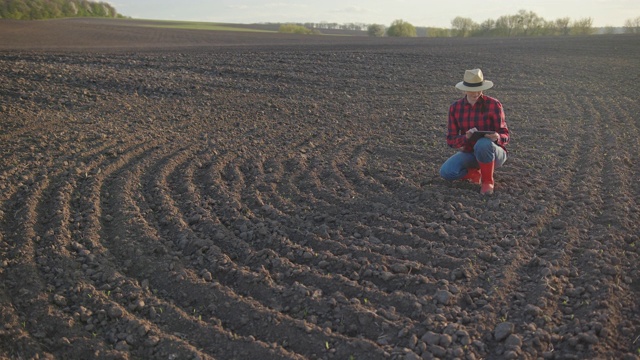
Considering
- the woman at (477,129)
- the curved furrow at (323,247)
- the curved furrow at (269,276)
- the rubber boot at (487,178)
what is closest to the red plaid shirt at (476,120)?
the woman at (477,129)

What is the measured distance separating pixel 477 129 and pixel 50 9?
53.7 meters

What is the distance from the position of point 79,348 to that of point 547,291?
3.55 m

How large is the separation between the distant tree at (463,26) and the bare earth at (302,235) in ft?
129

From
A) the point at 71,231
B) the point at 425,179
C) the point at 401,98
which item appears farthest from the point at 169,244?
the point at 401,98

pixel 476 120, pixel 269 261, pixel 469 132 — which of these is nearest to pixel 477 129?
pixel 476 120

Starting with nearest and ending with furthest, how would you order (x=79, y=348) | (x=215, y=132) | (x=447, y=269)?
(x=79, y=348) → (x=447, y=269) → (x=215, y=132)

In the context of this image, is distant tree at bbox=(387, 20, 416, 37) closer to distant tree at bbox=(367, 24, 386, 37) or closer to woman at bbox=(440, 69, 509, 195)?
distant tree at bbox=(367, 24, 386, 37)

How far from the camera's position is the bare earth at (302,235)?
12.8ft

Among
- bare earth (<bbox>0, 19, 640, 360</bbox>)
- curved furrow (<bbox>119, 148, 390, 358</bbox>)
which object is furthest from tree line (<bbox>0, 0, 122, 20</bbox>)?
curved furrow (<bbox>119, 148, 390, 358</bbox>)

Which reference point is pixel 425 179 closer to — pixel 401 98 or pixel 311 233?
pixel 311 233

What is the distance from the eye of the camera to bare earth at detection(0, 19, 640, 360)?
3.89 meters

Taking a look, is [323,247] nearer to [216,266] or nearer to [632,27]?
[216,266]

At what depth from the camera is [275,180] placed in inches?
274

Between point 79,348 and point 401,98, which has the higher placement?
point 401,98
